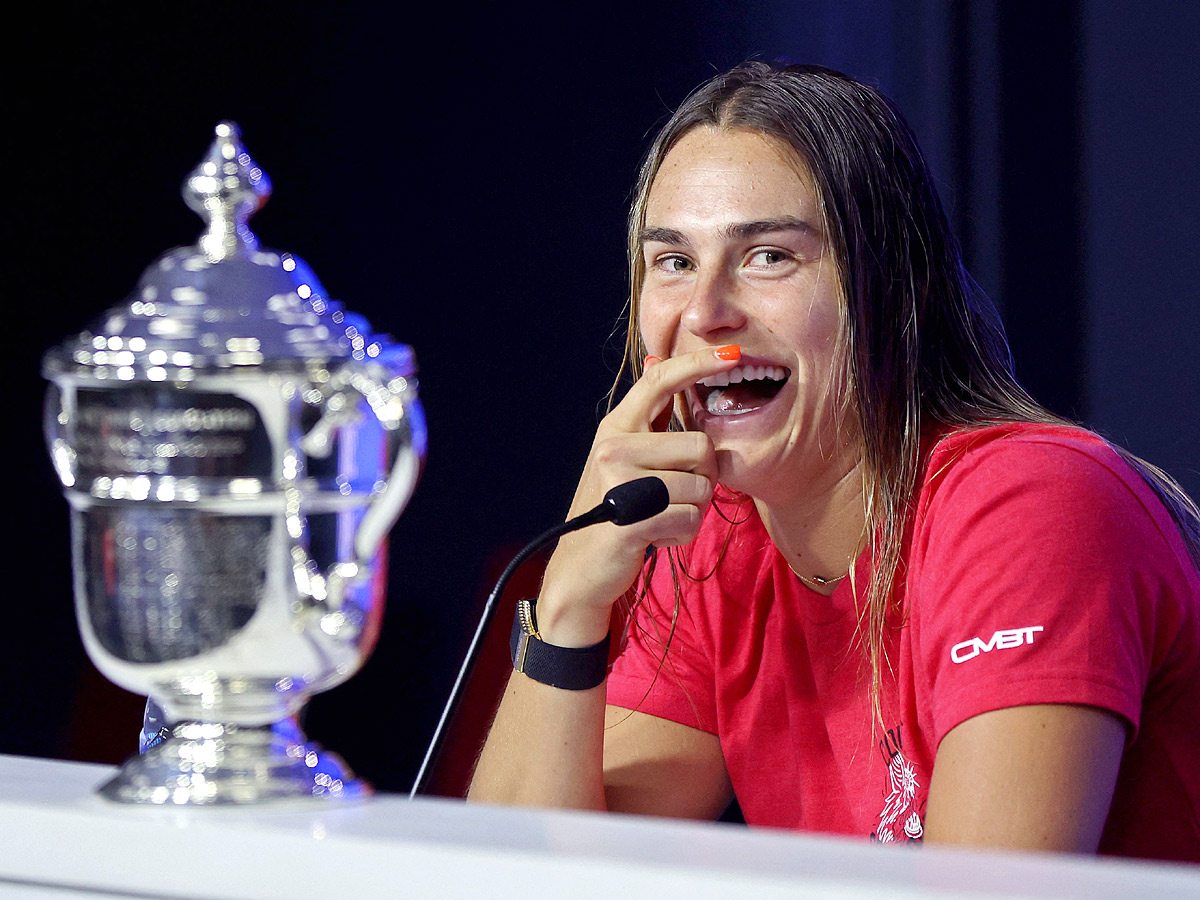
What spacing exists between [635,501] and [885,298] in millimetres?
487

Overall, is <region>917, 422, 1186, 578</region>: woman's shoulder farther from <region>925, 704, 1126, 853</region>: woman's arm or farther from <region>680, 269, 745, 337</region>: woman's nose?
<region>680, 269, 745, 337</region>: woman's nose

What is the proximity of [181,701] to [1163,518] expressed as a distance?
2.62 ft

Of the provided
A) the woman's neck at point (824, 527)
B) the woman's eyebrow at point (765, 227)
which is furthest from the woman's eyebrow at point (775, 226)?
the woman's neck at point (824, 527)

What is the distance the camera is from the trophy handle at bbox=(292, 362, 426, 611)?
541 mm

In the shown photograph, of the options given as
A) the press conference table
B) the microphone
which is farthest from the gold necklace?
the press conference table

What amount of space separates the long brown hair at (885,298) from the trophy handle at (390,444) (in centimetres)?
69

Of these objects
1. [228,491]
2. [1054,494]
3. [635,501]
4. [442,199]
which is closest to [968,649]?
[1054,494]

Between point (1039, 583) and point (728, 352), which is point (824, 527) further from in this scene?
point (1039, 583)

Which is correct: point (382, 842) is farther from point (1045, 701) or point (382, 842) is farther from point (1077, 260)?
point (1077, 260)

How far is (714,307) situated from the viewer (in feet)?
3.99

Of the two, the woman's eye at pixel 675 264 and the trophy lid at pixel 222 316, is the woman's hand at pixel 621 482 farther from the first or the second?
the trophy lid at pixel 222 316

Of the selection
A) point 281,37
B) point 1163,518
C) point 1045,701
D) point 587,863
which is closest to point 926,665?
point 1045,701

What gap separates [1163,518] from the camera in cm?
106

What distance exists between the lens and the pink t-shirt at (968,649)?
3.10ft
